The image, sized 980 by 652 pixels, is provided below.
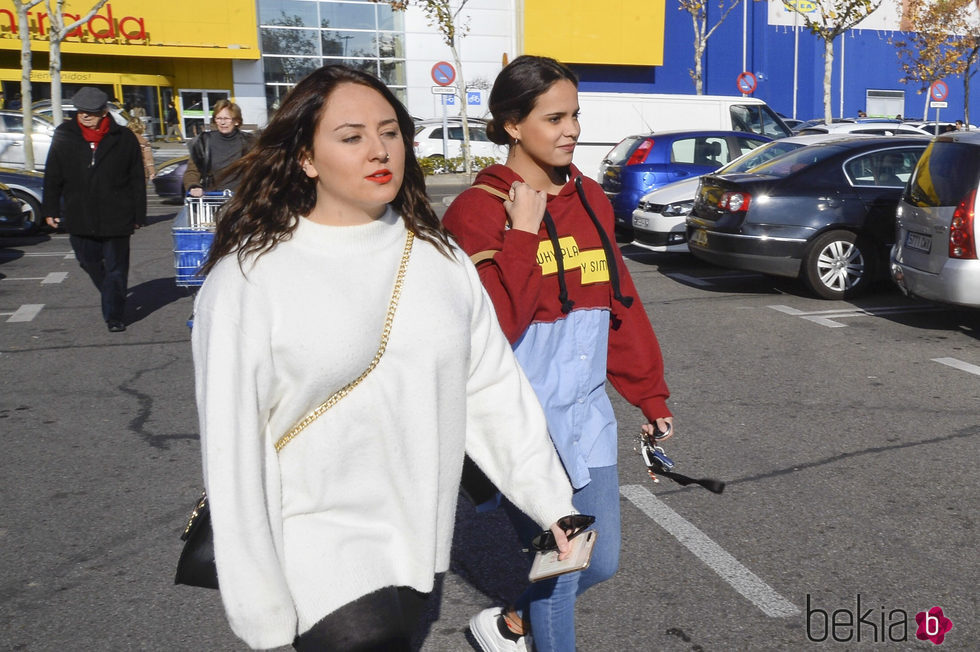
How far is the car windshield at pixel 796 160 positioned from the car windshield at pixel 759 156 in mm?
978

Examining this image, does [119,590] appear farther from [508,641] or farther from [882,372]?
[882,372]

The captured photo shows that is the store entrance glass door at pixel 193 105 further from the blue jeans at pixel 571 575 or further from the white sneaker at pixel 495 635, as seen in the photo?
the blue jeans at pixel 571 575

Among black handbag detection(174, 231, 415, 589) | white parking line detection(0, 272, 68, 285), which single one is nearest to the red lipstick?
black handbag detection(174, 231, 415, 589)

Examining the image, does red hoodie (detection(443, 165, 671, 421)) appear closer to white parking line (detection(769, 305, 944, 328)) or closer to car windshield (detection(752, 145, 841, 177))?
white parking line (detection(769, 305, 944, 328))

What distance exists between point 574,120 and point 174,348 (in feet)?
19.0

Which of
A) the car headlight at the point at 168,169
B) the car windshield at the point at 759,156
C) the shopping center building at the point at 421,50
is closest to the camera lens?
the car windshield at the point at 759,156

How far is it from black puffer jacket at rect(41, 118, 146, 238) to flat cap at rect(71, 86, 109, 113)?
0.20m

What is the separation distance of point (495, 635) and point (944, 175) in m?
6.20

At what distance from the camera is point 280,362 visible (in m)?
1.91

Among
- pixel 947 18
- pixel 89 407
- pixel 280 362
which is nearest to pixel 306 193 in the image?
pixel 280 362

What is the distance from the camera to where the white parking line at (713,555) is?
139 inches

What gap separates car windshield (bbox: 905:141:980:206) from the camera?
748cm

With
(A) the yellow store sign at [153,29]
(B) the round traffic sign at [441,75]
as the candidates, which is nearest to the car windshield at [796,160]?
(B) the round traffic sign at [441,75]

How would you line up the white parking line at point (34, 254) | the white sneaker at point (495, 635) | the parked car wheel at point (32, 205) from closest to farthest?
the white sneaker at point (495, 635)
the white parking line at point (34, 254)
the parked car wheel at point (32, 205)
